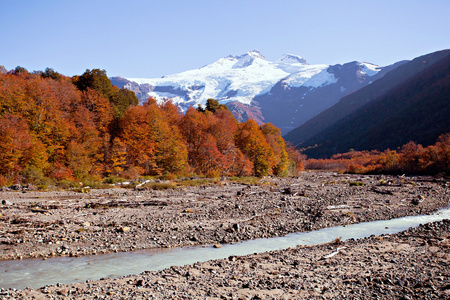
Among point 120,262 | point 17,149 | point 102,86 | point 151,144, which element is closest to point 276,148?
point 151,144

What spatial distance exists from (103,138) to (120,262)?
3872cm

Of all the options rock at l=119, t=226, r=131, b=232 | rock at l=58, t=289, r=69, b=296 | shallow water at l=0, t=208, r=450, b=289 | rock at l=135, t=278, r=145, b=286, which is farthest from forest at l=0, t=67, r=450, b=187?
rock at l=135, t=278, r=145, b=286

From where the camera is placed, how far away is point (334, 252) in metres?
13.5

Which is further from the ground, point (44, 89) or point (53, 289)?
point (44, 89)

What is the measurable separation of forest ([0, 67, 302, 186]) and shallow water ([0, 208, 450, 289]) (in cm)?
2609

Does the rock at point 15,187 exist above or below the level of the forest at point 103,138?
below

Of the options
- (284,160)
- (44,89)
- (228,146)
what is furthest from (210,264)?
(284,160)

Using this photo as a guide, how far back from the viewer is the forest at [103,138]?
118 ft

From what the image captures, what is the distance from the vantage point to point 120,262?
40.3 feet

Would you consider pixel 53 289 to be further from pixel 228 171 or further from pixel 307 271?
pixel 228 171

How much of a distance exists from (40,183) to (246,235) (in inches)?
1088

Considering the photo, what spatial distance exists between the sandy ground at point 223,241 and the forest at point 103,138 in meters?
10.5

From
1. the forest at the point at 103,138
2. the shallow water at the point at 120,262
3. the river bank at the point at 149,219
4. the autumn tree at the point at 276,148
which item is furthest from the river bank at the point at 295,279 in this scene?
the autumn tree at the point at 276,148

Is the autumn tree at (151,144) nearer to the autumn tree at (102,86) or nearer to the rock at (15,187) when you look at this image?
the autumn tree at (102,86)
